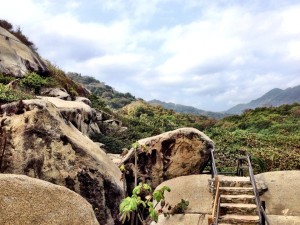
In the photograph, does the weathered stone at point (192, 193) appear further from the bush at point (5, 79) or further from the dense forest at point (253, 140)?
the bush at point (5, 79)

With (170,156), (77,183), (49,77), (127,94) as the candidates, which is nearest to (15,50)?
(49,77)

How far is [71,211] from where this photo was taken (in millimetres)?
7375

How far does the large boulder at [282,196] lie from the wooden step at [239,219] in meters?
0.99

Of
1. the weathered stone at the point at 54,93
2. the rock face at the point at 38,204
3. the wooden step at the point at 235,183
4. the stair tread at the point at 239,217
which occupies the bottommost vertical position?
the stair tread at the point at 239,217

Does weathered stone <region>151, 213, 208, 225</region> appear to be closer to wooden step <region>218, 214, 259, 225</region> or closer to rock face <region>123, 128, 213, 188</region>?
wooden step <region>218, 214, 259, 225</region>

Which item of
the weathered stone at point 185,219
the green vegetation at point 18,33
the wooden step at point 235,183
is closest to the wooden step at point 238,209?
the weathered stone at point 185,219

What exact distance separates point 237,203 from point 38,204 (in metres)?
9.30

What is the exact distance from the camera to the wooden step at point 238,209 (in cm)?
1330

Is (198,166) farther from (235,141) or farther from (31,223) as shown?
(235,141)

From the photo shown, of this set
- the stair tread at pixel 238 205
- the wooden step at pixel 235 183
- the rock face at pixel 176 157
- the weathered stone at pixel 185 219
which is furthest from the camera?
the rock face at pixel 176 157

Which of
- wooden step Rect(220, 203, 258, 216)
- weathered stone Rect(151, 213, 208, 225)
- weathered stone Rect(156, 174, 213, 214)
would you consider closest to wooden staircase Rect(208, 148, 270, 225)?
wooden step Rect(220, 203, 258, 216)

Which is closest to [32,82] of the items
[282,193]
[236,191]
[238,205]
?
[236,191]

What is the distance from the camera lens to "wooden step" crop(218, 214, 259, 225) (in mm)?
12570

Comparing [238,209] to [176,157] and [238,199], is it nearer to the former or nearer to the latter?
[238,199]
